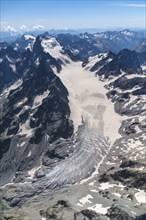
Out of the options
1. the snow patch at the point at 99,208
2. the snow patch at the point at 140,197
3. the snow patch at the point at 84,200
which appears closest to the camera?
the snow patch at the point at 99,208

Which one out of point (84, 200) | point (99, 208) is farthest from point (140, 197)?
point (84, 200)

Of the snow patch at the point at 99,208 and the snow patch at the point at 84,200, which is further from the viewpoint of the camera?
the snow patch at the point at 84,200

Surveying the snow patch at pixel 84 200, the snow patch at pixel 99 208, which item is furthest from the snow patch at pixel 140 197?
the snow patch at pixel 84 200

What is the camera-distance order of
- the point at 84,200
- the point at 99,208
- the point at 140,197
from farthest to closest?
the point at 140,197 → the point at 84,200 → the point at 99,208

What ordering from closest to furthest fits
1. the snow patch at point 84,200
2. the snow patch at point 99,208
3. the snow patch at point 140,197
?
1. the snow patch at point 99,208
2. the snow patch at point 84,200
3. the snow patch at point 140,197

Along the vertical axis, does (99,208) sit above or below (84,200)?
above

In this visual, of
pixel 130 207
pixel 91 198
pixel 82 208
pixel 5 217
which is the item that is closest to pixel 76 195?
pixel 91 198

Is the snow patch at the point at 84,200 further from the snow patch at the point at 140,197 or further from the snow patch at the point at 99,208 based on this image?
the snow patch at the point at 140,197

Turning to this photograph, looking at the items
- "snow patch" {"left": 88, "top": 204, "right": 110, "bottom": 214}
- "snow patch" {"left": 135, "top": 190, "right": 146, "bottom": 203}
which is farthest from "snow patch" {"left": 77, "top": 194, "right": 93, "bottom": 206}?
"snow patch" {"left": 135, "top": 190, "right": 146, "bottom": 203}

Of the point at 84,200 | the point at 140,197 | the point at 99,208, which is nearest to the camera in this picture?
the point at 99,208

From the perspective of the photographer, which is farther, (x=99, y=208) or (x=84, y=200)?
(x=84, y=200)

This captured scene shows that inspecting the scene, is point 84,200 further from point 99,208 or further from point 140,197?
point 140,197
